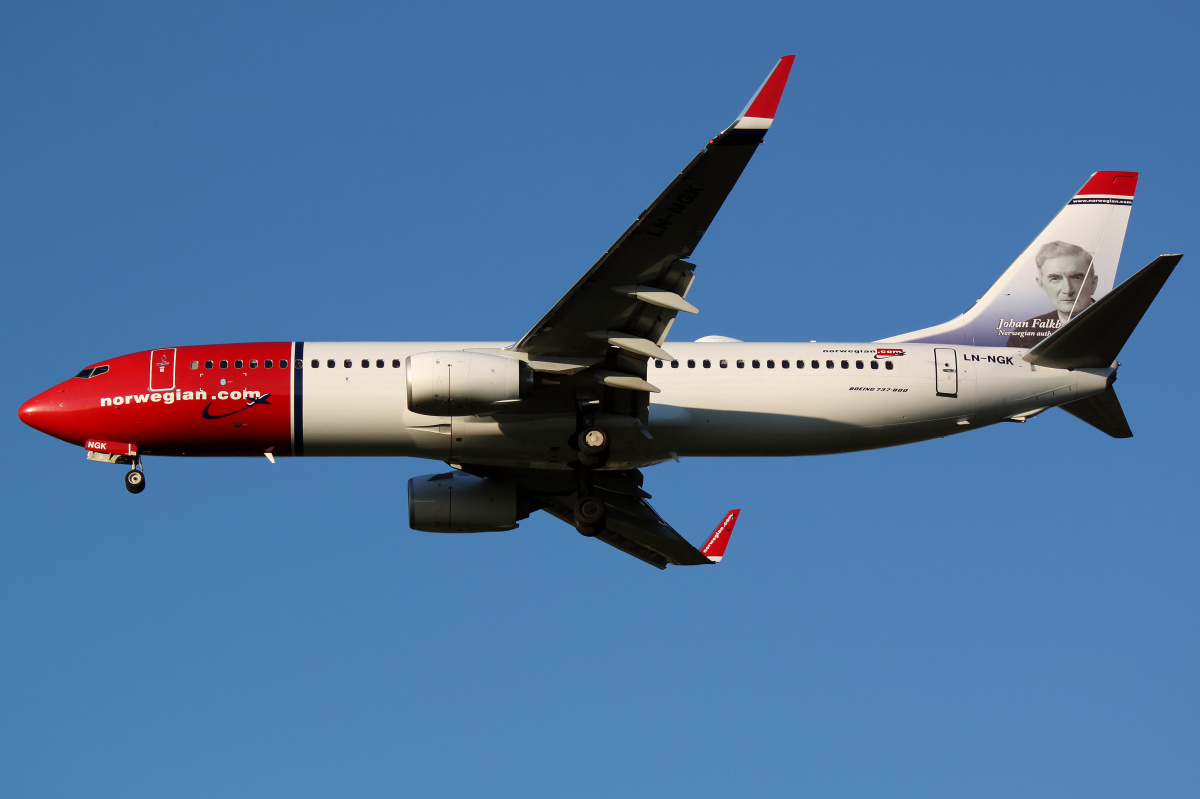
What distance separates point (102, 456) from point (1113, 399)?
26.3 m

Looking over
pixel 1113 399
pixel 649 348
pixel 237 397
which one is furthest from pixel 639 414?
pixel 1113 399

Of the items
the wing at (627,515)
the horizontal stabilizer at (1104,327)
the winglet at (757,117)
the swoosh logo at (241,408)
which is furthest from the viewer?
the wing at (627,515)

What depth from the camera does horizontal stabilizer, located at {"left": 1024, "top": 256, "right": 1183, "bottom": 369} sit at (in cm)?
3275

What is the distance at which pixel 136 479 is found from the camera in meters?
36.1

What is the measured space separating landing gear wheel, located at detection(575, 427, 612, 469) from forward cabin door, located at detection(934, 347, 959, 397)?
29.0 ft

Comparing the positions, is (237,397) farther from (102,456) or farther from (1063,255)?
(1063,255)

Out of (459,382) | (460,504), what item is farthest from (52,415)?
(459,382)

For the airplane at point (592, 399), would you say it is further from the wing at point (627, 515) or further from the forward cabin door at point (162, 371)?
the wing at point (627, 515)

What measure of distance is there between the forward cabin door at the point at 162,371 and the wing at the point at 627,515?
853 cm

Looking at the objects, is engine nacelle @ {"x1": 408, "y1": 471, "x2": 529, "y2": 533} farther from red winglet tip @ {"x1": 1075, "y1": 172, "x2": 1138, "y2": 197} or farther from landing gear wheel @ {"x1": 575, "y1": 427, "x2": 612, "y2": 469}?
red winglet tip @ {"x1": 1075, "y1": 172, "x2": 1138, "y2": 197}

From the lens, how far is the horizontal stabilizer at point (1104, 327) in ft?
107

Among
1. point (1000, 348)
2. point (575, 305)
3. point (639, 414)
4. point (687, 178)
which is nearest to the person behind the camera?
point (687, 178)

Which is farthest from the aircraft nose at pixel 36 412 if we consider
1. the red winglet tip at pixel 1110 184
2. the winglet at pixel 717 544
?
the red winglet tip at pixel 1110 184

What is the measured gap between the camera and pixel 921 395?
36219 millimetres
